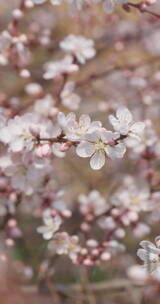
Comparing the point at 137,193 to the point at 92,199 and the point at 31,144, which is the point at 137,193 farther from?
the point at 31,144

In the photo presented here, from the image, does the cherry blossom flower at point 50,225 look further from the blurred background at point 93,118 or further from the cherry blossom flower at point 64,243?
the blurred background at point 93,118

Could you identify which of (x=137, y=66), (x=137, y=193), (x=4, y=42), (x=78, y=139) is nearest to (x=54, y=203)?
(x=137, y=193)

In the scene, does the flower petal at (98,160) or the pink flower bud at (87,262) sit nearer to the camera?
the flower petal at (98,160)

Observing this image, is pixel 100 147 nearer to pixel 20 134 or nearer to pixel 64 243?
pixel 20 134

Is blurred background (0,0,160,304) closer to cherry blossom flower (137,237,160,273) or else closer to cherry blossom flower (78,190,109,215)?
cherry blossom flower (78,190,109,215)

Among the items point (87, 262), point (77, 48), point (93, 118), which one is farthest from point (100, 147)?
point (93, 118)

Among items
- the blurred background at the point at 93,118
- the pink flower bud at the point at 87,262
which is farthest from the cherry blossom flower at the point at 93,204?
the pink flower bud at the point at 87,262
